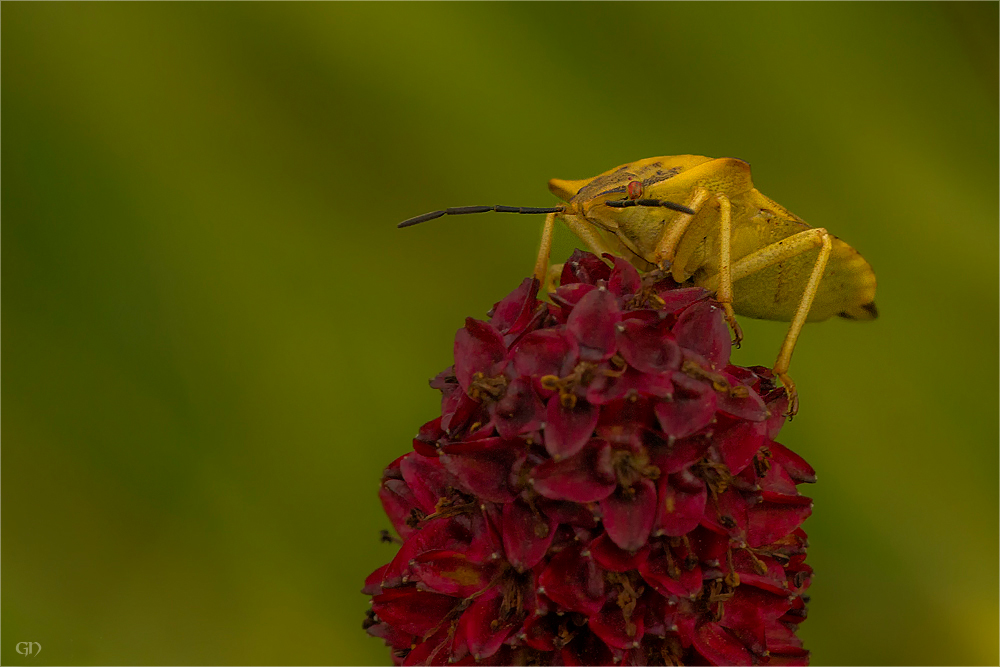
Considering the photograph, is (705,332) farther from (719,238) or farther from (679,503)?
(719,238)

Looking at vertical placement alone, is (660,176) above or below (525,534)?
above

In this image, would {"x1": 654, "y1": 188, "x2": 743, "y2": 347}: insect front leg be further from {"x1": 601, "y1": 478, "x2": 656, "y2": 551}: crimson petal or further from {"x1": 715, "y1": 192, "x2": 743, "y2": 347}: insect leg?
{"x1": 601, "y1": 478, "x2": 656, "y2": 551}: crimson petal

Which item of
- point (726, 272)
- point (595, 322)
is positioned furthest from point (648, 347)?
point (726, 272)

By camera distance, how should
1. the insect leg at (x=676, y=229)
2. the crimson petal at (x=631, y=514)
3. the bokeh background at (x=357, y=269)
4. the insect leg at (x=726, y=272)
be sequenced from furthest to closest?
the bokeh background at (x=357, y=269)
the insect leg at (x=676, y=229)
the insect leg at (x=726, y=272)
the crimson petal at (x=631, y=514)

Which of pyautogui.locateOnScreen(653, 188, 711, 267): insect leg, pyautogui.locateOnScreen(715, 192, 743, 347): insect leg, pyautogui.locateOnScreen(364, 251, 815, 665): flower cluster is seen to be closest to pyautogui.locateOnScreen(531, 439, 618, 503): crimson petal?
pyautogui.locateOnScreen(364, 251, 815, 665): flower cluster

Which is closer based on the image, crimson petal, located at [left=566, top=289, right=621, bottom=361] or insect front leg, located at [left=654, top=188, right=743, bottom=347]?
crimson petal, located at [left=566, top=289, right=621, bottom=361]

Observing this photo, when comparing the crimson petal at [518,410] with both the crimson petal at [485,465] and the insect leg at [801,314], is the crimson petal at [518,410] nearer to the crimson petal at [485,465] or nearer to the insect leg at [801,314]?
the crimson petal at [485,465]

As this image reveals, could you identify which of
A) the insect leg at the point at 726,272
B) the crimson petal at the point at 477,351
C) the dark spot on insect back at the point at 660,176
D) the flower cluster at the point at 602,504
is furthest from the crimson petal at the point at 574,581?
the dark spot on insect back at the point at 660,176
